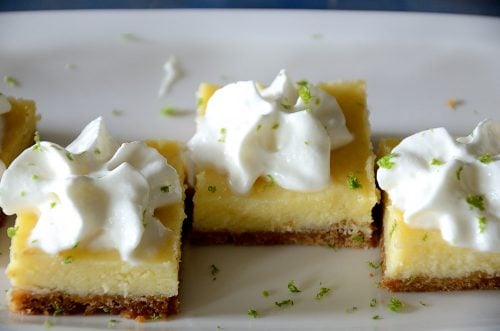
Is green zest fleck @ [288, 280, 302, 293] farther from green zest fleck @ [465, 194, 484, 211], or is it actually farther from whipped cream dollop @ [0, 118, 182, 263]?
green zest fleck @ [465, 194, 484, 211]

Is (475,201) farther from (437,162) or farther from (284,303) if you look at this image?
(284,303)

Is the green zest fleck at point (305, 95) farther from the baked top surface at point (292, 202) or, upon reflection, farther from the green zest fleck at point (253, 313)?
the green zest fleck at point (253, 313)

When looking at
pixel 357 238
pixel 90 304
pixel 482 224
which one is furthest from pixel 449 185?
pixel 90 304

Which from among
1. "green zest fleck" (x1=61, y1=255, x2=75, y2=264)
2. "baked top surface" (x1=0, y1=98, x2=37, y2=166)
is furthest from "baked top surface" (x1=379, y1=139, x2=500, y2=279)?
"baked top surface" (x1=0, y1=98, x2=37, y2=166)

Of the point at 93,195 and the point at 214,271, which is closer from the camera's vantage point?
the point at 93,195

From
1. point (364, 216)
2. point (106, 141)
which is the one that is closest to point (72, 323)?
point (106, 141)

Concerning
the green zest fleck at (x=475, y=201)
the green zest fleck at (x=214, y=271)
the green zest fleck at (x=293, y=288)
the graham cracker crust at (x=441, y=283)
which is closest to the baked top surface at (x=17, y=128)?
the green zest fleck at (x=214, y=271)
